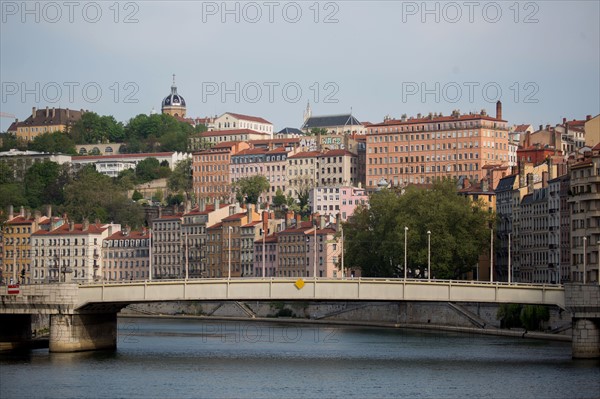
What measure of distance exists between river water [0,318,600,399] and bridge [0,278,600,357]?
2.35 meters

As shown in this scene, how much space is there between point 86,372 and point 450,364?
70.1 ft

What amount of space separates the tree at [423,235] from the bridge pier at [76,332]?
150 feet

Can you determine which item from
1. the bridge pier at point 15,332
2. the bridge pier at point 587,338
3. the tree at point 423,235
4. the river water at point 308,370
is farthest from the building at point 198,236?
the bridge pier at point 587,338

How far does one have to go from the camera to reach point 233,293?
9712 centimetres

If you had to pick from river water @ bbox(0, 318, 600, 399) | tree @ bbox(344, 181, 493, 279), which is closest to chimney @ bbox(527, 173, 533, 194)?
tree @ bbox(344, 181, 493, 279)

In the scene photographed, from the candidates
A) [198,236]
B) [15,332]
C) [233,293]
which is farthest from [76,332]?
[198,236]

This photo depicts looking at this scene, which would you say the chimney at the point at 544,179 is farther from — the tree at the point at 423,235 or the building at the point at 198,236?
the building at the point at 198,236

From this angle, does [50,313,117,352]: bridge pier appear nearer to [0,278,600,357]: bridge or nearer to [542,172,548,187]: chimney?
[0,278,600,357]: bridge

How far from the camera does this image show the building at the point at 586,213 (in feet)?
416

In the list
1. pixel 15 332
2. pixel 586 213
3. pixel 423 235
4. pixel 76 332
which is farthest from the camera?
pixel 423 235

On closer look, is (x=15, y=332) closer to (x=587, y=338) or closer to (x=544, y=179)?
(x=587, y=338)

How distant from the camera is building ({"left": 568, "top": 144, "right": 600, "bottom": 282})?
126938 mm

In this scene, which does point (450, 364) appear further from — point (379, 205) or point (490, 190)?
point (490, 190)

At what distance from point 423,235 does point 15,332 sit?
50386 mm
